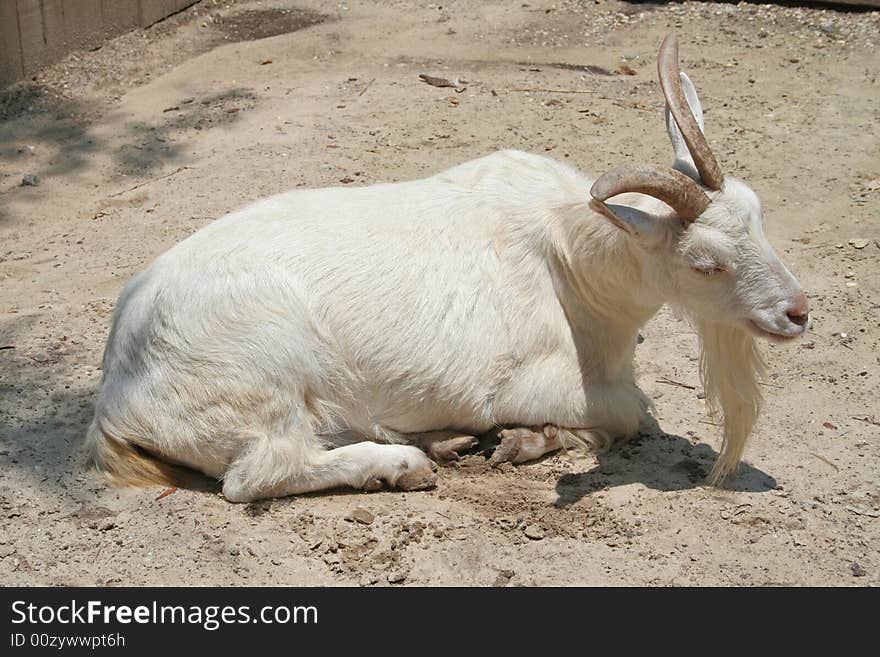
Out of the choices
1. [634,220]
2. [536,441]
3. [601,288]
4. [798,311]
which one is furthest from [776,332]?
[536,441]

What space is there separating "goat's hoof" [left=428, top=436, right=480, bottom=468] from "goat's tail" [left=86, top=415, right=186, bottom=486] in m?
1.14

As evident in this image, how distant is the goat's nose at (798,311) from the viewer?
443 cm

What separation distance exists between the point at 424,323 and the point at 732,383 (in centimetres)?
140

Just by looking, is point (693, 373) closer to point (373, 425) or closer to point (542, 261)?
point (542, 261)

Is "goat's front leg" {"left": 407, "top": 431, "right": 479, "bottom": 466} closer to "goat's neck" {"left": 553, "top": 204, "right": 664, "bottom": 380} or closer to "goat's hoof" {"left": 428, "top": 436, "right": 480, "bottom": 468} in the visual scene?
"goat's hoof" {"left": 428, "top": 436, "right": 480, "bottom": 468}

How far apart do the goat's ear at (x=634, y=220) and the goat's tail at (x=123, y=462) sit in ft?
7.16

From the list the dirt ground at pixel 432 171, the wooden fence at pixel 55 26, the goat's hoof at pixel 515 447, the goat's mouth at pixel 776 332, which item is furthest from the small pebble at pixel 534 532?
the wooden fence at pixel 55 26

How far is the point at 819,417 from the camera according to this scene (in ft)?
17.7

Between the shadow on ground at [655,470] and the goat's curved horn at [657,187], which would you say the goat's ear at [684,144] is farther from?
the shadow on ground at [655,470]

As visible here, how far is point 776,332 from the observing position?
448 centimetres

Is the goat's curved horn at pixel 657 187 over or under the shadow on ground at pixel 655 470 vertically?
over

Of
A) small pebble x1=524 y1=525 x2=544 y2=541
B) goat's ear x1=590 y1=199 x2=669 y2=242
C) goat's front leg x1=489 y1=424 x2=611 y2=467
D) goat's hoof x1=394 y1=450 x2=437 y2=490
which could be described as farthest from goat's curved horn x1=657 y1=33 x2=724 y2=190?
goat's hoof x1=394 y1=450 x2=437 y2=490

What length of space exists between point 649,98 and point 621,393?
14.2 ft

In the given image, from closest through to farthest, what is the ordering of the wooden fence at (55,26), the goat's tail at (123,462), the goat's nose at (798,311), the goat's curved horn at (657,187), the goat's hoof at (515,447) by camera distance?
the goat's curved horn at (657,187), the goat's nose at (798,311), the goat's tail at (123,462), the goat's hoof at (515,447), the wooden fence at (55,26)
